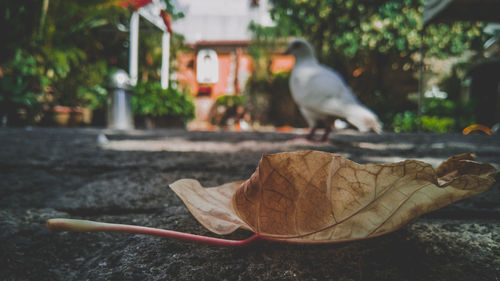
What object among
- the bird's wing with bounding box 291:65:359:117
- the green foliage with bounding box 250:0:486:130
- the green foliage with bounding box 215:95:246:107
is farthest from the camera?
the green foliage with bounding box 215:95:246:107

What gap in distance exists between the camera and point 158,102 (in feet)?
20.0

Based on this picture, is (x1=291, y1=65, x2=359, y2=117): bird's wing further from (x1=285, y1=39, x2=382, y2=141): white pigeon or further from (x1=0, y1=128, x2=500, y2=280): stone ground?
(x1=0, y1=128, x2=500, y2=280): stone ground

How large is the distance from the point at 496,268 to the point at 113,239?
43 cm

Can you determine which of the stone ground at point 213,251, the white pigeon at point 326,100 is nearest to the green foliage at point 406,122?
the white pigeon at point 326,100

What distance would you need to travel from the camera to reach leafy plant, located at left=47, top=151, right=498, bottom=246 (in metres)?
0.28

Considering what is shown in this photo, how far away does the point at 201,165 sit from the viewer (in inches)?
39.7

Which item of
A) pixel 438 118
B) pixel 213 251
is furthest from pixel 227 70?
pixel 213 251

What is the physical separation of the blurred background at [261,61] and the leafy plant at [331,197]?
4.01 metres

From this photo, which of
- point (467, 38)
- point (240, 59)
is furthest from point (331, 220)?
point (240, 59)

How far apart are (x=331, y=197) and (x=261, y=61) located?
10558 mm

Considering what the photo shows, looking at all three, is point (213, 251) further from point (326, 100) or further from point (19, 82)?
point (19, 82)

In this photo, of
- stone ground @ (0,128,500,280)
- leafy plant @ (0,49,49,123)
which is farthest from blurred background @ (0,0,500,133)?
stone ground @ (0,128,500,280)

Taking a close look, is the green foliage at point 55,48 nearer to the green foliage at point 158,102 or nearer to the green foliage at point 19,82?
the green foliage at point 19,82

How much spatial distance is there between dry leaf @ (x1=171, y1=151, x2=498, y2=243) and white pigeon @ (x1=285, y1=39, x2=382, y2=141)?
1.97m
